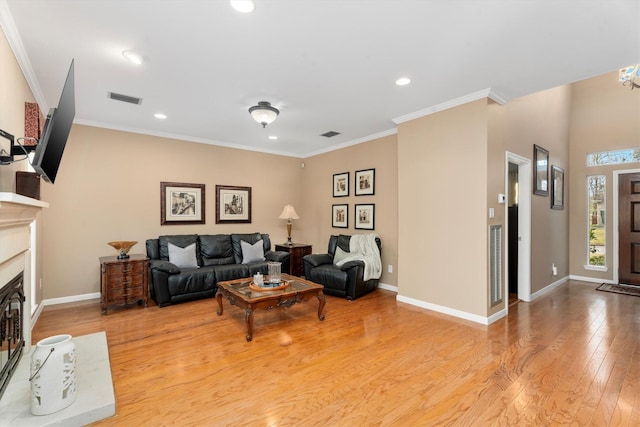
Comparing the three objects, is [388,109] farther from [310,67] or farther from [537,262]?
[537,262]

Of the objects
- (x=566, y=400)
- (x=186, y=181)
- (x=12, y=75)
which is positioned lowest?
(x=566, y=400)

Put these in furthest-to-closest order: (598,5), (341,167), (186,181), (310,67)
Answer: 1. (341,167)
2. (186,181)
3. (310,67)
4. (598,5)

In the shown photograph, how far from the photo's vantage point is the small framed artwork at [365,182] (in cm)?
534

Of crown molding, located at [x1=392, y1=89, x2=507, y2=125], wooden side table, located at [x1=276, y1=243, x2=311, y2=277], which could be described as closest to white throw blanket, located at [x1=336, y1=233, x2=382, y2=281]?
wooden side table, located at [x1=276, y1=243, x2=311, y2=277]

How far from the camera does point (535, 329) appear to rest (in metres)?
3.34

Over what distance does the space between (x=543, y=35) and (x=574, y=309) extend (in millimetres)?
3544

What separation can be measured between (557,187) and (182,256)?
6.48 metres

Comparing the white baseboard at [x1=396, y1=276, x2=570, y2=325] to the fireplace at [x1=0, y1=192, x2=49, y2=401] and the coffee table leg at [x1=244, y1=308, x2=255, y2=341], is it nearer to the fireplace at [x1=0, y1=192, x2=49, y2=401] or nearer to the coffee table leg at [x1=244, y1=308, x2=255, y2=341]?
the coffee table leg at [x1=244, y1=308, x2=255, y2=341]

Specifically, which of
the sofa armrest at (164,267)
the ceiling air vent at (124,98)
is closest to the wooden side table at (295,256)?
the sofa armrest at (164,267)

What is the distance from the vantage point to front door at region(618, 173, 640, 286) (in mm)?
5297

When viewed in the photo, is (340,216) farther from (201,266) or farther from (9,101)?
(9,101)

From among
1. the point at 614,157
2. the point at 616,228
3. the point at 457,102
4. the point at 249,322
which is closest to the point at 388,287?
the point at 249,322

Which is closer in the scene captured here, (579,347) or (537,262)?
(579,347)

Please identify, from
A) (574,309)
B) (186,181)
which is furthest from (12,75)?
→ (574,309)
